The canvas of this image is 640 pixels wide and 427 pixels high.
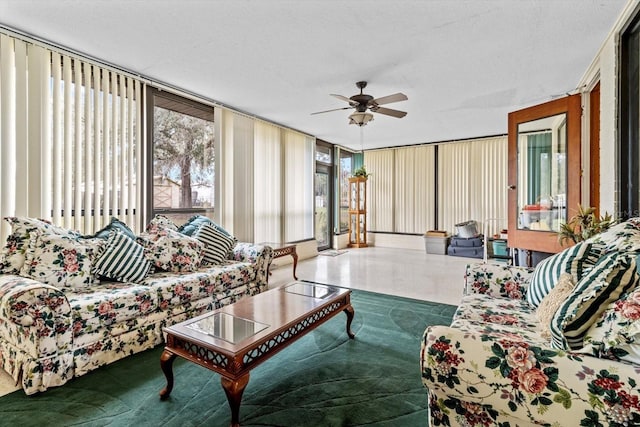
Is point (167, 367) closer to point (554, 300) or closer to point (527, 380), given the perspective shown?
point (527, 380)

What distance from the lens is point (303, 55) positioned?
291cm

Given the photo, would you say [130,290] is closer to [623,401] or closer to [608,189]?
[623,401]

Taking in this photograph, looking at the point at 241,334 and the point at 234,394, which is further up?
the point at 241,334

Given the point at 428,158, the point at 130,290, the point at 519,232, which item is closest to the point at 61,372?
the point at 130,290

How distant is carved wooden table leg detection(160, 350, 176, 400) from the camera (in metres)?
1.74

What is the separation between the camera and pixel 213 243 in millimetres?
3439

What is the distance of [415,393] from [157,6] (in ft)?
10.2

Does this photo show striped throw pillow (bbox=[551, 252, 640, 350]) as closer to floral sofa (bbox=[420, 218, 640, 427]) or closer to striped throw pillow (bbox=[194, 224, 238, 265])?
floral sofa (bbox=[420, 218, 640, 427])

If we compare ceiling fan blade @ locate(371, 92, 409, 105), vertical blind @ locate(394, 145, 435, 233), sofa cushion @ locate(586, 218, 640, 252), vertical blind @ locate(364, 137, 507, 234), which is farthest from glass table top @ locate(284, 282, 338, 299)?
vertical blind @ locate(394, 145, 435, 233)

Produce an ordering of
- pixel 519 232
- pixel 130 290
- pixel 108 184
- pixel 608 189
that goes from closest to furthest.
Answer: pixel 130 290 < pixel 608 189 < pixel 108 184 < pixel 519 232

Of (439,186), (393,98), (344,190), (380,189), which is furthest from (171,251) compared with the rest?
(439,186)

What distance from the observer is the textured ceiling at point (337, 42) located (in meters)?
2.22

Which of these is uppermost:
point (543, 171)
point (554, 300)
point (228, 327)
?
point (543, 171)

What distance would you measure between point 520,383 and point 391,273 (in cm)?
398
